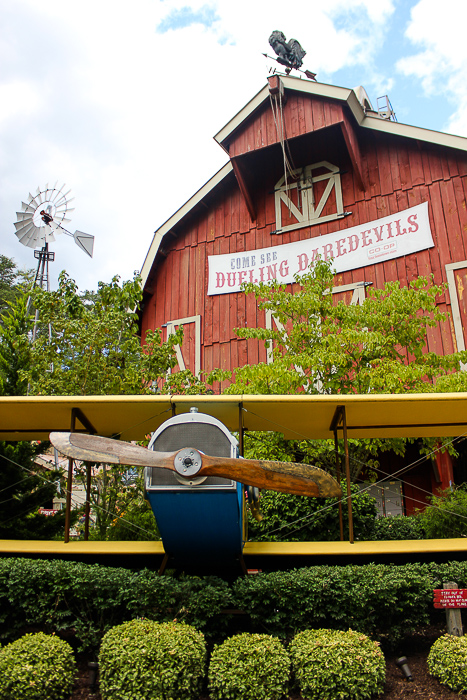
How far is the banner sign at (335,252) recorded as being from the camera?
11.8 metres

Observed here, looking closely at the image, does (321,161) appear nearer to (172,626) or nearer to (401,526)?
(401,526)

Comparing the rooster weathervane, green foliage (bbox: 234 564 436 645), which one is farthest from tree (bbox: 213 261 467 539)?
the rooster weathervane

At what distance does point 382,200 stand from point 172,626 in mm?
10506

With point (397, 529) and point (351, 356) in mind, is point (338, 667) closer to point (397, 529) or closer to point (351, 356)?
point (397, 529)

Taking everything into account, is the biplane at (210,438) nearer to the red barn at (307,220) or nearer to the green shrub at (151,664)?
the green shrub at (151,664)

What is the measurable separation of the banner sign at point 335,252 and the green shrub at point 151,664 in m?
7.84

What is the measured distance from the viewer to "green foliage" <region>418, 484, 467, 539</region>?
865cm

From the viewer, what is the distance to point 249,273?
13797mm

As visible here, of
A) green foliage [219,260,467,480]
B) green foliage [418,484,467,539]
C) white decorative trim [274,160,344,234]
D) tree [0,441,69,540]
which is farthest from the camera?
white decorative trim [274,160,344,234]

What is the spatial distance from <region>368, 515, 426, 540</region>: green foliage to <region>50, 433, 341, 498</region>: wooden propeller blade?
3.91 metres

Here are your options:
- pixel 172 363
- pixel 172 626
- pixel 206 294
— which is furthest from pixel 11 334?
pixel 172 626

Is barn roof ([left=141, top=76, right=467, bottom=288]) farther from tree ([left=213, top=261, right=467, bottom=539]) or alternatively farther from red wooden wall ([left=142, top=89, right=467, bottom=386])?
tree ([left=213, top=261, right=467, bottom=539])

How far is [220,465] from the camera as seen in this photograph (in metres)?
5.07

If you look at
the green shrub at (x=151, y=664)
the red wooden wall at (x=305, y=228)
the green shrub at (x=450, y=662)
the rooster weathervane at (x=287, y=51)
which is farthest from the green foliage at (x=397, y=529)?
the rooster weathervane at (x=287, y=51)
